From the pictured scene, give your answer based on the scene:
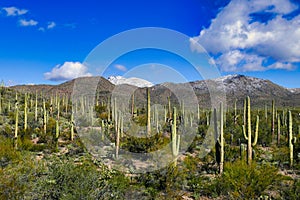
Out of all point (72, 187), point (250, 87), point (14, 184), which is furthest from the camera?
point (250, 87)

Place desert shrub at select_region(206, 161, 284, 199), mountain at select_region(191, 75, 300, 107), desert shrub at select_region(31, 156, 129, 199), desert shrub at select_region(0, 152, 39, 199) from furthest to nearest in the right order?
mountain at select_region(191, 75, 300, 107)
desert shrub at select_region(206, 161, 284, 199)
desert shrub at select_region(31, 156, 129, 199)
desert shrub at select_region(0, 152, 39, 199)

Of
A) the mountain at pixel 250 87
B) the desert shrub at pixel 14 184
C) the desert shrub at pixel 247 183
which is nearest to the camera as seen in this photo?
the desert shrub at pixel 14 184

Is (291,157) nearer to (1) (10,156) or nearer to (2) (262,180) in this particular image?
(2) (262,180)

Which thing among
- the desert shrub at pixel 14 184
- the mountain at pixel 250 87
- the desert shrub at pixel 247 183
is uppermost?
the mountain at pixel 250 87

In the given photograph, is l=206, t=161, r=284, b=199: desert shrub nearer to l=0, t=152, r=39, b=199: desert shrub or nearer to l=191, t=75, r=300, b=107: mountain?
l=0, t=152, r=39, b=199: desert shrub

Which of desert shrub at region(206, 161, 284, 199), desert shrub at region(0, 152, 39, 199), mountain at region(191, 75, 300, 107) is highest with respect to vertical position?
mountain at region(191, 75, 300, 107)

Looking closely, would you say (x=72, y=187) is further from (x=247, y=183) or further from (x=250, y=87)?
(x=250, y=87)

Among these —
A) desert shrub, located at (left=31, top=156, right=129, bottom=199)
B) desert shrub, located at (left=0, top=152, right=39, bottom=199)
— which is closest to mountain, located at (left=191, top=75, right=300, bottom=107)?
desert shrub, located at (left=31, top=156, right=129, bottom=199)

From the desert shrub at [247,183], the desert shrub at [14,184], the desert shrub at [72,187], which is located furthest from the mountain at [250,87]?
the desert shrub at [14,184]

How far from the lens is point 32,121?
1042 inches

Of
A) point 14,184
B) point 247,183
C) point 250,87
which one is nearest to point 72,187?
point 14,184

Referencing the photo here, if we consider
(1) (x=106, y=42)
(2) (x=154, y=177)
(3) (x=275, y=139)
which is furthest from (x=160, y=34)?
(3) (x=275, y=139)

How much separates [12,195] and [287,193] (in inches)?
281

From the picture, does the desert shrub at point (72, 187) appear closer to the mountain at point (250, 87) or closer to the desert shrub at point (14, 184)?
the desert shrub at point (14, 184)
